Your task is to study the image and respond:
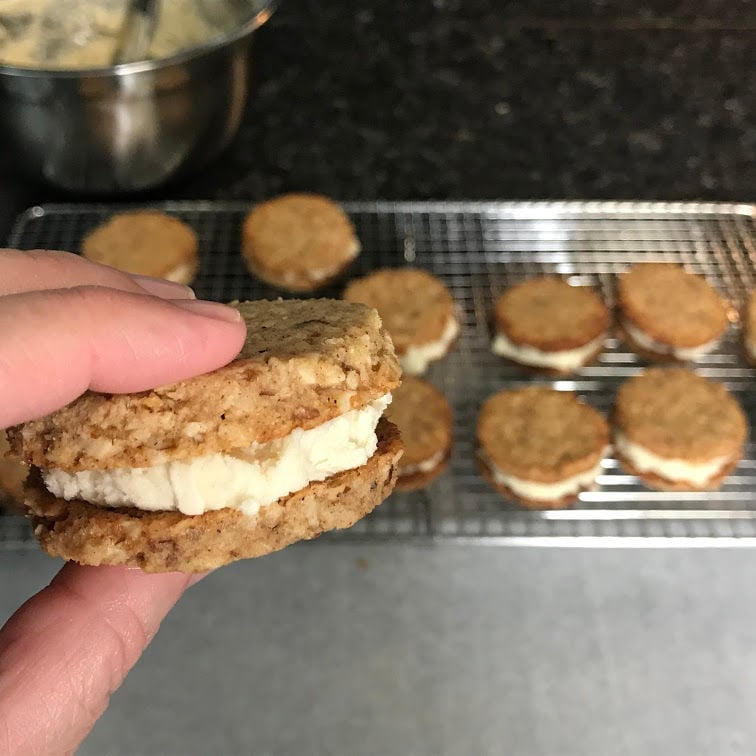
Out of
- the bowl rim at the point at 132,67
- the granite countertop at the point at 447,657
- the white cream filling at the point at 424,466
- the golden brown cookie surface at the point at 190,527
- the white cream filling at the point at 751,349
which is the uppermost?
the bowl rim at the point at 132,67

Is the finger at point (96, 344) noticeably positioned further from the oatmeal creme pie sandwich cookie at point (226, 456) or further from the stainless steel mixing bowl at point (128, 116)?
the stainless steel mixing bowl at point (128, 116)

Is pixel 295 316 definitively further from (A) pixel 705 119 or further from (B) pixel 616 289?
(A) pixel 705 119

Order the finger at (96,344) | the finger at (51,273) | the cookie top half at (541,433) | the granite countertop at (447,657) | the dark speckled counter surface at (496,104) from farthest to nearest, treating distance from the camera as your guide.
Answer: the dark speckled counter surface at (496,104) < the cookie top half at (541,433) < the granite countertop at (447,657) < the finger at (51,273) < the finger at (96,344)

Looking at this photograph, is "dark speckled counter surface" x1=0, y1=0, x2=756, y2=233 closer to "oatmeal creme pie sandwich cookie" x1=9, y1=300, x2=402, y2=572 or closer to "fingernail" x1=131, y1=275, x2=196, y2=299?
"fingernail" x1=131, y1=275, x2=196, y2=299

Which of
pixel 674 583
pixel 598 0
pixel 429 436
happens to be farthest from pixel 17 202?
pixel 598 0

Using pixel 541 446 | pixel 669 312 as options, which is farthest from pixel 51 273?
pixel 669 312

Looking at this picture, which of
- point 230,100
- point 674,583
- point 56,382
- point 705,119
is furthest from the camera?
point 705,119

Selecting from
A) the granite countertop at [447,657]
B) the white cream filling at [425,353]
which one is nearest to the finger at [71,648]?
the granite countertop at [447,657]

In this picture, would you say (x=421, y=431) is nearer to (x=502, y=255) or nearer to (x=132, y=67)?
(x=502, y=255)
